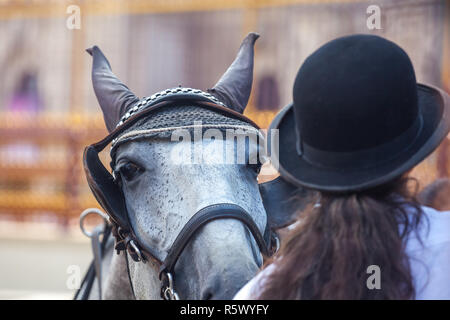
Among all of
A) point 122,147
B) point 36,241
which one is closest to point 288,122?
point 122,147

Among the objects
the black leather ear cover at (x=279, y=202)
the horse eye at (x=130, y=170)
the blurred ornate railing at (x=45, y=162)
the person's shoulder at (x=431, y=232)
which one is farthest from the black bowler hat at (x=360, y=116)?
the blurred ornate railing at (x=45, y=162)

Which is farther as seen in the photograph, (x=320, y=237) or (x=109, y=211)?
(x=109, y=211)

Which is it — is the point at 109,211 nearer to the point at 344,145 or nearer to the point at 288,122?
the point at 288,122

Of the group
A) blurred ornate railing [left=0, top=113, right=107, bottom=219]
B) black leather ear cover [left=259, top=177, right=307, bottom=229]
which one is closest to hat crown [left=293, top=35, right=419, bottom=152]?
black leather ear cover [left=259, top=177, right=307, bottom=229]

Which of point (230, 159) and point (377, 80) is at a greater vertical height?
point (377, 80)

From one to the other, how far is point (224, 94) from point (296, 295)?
1342 millimetres

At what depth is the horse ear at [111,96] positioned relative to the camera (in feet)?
7.60

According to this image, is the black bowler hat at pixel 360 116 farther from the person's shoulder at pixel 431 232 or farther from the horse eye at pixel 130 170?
the horse eye at pixel 130 170

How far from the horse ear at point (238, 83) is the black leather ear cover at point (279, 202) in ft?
1.25

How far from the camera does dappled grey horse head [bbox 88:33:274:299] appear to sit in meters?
1.65

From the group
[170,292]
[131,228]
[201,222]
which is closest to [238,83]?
[131,228]

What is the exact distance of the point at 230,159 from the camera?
197 centimetres

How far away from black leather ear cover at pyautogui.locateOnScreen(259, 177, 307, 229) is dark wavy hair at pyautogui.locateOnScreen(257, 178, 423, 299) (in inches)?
38.0
